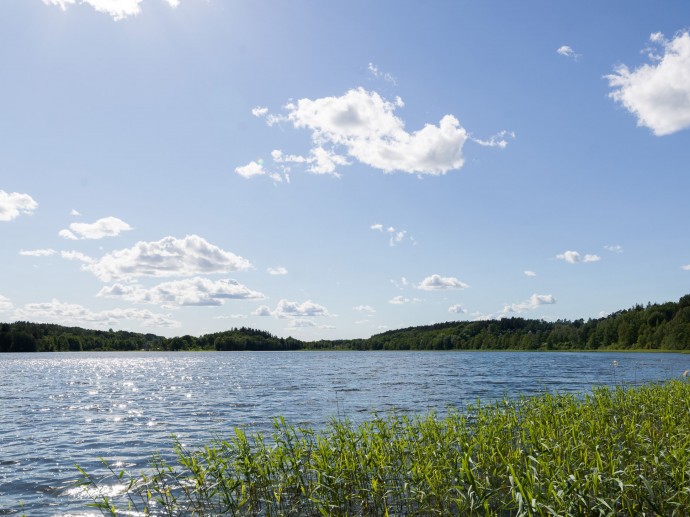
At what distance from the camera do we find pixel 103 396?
44.6 m

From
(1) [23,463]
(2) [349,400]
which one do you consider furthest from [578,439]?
(2) [349,400]

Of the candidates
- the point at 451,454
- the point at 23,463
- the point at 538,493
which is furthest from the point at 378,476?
the point at 23,463

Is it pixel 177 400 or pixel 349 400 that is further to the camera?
pixel 177 400

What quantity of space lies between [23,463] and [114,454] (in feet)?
9.87

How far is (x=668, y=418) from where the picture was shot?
49.5ft

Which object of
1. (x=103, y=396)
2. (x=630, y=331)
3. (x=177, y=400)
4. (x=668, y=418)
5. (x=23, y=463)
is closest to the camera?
(x=668, y=418)

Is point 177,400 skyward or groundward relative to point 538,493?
groundward

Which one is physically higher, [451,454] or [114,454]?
[451,454]

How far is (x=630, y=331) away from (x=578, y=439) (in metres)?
196

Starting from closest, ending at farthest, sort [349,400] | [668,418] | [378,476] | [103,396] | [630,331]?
1. [378,476]
2. [668,418]
3. [349,400]
4. [103,396]
5. [630,331]

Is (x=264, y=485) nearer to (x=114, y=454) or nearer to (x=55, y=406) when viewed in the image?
(x=114, y=454)

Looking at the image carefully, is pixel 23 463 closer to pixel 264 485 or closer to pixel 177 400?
pixel 264 485

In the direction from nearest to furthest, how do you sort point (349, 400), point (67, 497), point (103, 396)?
point (67, 497) < point (349, 400) < point (103, 396)

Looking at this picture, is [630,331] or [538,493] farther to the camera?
[630,331]
